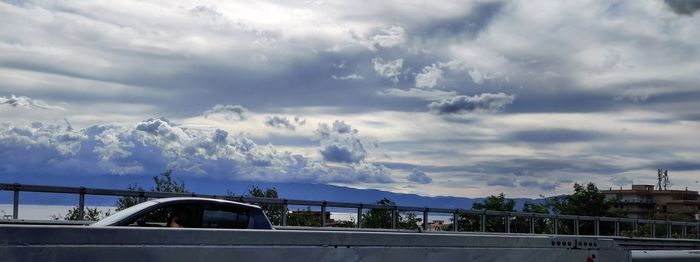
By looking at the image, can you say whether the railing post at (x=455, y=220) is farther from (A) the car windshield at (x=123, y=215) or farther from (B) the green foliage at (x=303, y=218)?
(A) the car windshield at (x=123, y=215)

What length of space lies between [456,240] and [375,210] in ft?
63.4

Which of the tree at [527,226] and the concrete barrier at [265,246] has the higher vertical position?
the concrete barrier at [265,246]

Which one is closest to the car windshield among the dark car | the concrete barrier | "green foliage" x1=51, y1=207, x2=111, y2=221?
the dark car

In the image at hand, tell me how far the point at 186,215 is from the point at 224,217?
939 millimetres

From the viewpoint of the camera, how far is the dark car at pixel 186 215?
33.0ft

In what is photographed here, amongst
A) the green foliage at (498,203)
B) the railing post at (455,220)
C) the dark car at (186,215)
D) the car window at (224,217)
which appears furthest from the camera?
the green foliage at (498,203)

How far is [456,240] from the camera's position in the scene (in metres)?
5.41

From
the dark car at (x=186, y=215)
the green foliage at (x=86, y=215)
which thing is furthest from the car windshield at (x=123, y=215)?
the green foliage at (x=86, y=215)

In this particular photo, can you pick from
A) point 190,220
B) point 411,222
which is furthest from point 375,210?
point 190,220

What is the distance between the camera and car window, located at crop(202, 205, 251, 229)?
1102 cm

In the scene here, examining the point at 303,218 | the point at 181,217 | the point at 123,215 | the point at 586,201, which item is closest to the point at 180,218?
the point at 181,217

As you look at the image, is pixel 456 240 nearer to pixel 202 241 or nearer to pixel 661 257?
pixel 202 241

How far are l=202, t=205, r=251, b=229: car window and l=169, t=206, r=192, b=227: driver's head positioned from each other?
272mm

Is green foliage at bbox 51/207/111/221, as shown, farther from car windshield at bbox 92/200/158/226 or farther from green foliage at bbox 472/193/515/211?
green foliage at bbox 472/193/515/211
